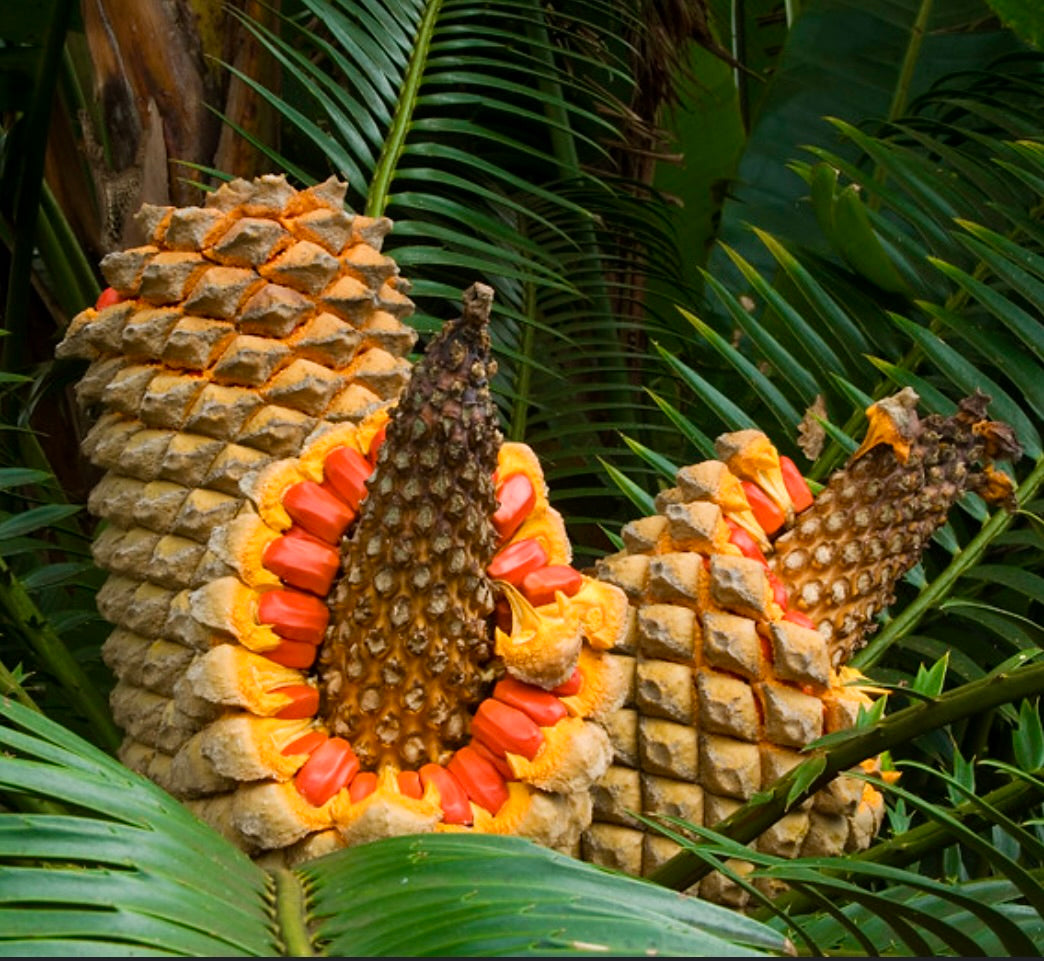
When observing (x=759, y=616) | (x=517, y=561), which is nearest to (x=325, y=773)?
(x=517, y=561)

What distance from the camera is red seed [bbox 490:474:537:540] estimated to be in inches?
25.1

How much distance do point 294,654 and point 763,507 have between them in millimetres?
261

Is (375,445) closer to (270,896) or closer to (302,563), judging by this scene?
(302,563)

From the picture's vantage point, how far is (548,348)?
4.35 ft

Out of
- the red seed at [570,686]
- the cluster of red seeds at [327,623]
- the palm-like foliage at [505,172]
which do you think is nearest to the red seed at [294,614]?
the cluster of red seeds at [327,623]

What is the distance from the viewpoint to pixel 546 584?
627 millimetres

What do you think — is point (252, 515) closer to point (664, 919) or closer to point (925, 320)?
point (664, 919)

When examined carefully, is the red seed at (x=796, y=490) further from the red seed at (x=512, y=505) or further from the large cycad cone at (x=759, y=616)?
the red seed at (x=512, y=505)

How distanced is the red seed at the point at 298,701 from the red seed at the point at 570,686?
104 mm

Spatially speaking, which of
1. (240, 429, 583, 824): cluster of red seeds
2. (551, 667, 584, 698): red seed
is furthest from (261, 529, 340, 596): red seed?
(551, 667, 584, 698): red seed

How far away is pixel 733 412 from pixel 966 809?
1.22 feet

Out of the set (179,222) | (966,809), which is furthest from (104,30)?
(966,809)

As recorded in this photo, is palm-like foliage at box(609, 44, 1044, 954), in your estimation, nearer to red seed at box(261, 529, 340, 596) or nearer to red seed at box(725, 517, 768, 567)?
red seed at box(725, 517, 768, 567)

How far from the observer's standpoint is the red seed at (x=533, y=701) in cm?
61
